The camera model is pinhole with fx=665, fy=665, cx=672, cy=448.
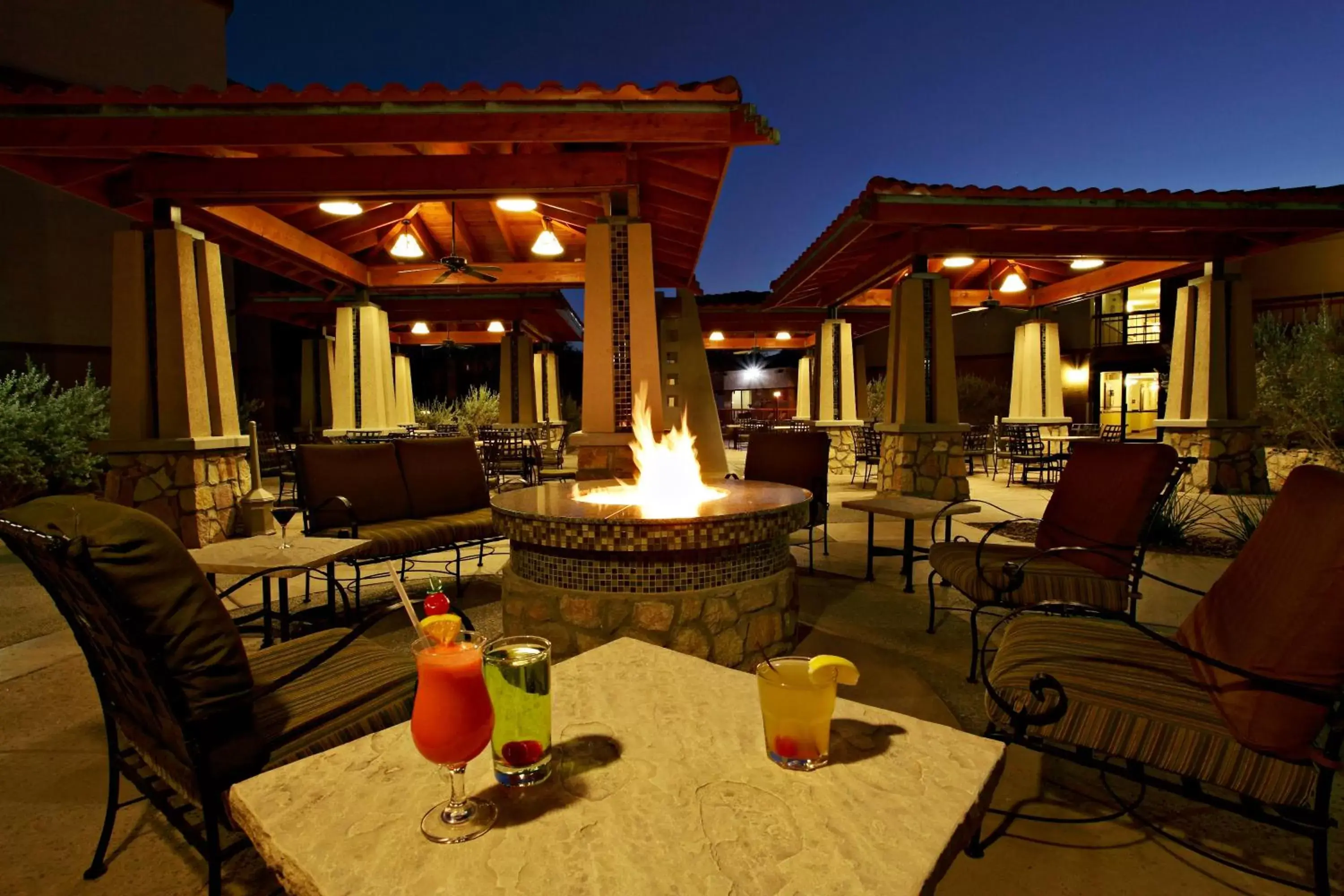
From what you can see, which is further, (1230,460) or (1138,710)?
(1230,460)

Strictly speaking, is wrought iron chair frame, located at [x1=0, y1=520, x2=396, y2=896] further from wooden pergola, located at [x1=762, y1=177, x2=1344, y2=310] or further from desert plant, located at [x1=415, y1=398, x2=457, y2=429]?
desert plant, located at [x1=415, y1=398, x2=457, y2=429]

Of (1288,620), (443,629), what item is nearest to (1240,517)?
(1288,620)

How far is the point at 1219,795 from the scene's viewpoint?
197cm

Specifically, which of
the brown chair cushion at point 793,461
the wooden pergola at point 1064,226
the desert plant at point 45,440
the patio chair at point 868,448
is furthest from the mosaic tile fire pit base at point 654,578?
the desert plant at point 45,440

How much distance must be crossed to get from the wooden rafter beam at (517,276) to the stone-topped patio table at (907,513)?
237 inches

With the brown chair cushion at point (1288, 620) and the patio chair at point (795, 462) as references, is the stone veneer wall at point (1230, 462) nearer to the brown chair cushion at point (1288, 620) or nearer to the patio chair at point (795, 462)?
the patio chair at point (795, 462)

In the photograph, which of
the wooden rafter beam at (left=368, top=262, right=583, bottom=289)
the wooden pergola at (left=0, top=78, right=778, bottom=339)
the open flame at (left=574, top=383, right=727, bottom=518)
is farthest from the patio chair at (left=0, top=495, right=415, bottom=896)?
the wooden rafter beam at (left=368, top=262, right=583, bottom=289)

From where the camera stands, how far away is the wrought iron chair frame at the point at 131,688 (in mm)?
1236

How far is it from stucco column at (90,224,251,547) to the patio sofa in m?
2.00

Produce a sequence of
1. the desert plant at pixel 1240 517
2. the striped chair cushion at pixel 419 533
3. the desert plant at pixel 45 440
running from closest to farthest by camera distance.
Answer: the striped chair cushion at pixel 419 533
the desert plant at pixel 1240 517
the desert plant at pixel 45 440

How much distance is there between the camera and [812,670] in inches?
41.5

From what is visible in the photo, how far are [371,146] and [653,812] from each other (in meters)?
5.20

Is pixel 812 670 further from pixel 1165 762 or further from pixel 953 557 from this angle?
pixel 953 557

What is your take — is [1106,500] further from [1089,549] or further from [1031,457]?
[1031,457]
